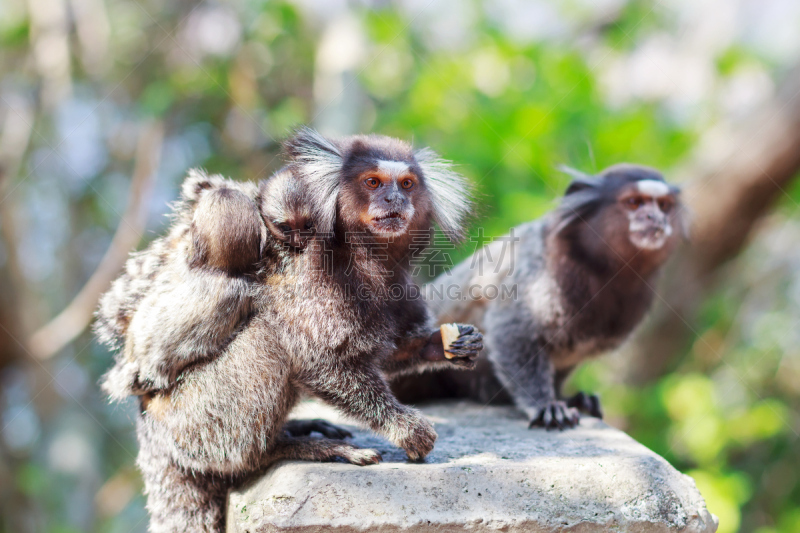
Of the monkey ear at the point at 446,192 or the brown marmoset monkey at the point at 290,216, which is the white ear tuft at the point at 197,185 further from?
the monkey ear at the point at 446,192

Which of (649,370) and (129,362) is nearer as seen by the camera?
(129,362)

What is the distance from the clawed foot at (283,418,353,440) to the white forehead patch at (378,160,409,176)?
4.52ft

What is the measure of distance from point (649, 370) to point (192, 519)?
20.7ft

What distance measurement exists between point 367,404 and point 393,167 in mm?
1083

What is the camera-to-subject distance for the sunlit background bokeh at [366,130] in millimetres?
7012

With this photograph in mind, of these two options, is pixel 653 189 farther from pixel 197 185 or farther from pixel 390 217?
pixel 197 185

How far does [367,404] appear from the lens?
111 inches

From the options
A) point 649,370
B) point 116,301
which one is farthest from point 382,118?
point 116,301

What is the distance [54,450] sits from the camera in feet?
28.8

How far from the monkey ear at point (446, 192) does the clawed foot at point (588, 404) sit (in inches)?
65.7

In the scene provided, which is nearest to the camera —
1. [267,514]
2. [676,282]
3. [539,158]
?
[267,514]

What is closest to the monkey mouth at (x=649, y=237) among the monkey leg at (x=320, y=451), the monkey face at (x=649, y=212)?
the monkey face at (x=649, y=212)

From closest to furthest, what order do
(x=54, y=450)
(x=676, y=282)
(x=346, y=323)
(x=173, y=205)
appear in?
(x=346, y=323) < (x=173, y=205) < (x=676, y=282) < (x=54, y=450)

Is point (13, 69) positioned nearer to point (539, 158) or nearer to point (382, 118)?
point (382, 118)
